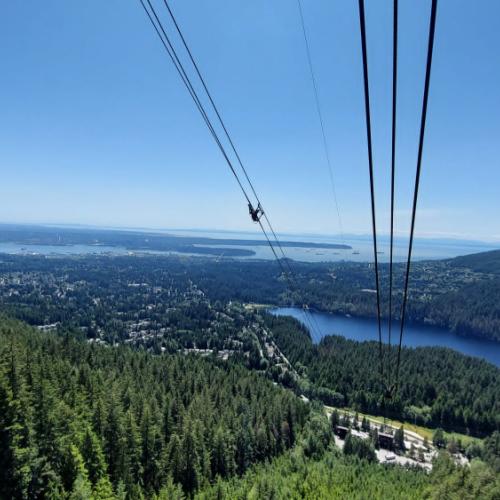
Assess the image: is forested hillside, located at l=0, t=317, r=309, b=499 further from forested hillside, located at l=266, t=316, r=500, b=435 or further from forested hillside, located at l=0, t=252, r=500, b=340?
forested hillside, located at l=0, t=252, r=500, b=340

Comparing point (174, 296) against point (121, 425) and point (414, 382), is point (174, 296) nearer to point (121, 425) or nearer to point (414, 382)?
point (414, 382)

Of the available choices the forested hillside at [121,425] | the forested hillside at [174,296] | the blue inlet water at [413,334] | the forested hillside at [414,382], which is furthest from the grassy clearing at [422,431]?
the forested hillside at [174,296]

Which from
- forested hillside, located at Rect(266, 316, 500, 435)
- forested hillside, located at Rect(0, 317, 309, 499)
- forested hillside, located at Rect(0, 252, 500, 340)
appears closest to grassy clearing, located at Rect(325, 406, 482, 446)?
forested hillside, located at Rect(266, 316, 500, 435)

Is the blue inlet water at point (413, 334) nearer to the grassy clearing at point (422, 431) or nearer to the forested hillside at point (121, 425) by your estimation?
the grassy clearing at point (422, 431)

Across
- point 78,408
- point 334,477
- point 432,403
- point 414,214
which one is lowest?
point 432,403

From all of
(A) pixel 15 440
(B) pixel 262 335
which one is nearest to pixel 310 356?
(B) pixel 262 335

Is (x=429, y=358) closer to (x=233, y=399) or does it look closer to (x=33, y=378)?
(x=233, y=399)
